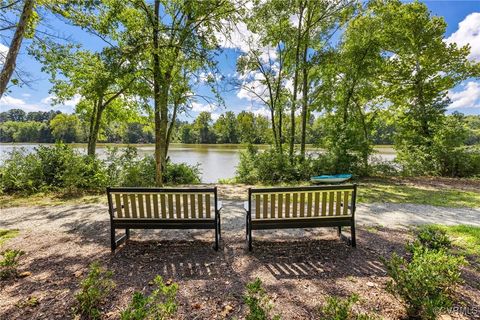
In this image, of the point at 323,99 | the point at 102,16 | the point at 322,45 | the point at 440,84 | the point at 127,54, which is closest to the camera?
the point at 127,54

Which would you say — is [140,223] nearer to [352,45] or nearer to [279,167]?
[279,167]

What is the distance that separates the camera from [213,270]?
320cm

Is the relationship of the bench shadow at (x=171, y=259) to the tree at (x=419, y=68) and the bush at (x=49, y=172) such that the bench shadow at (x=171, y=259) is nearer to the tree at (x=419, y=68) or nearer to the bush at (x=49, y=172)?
the bush at (x=49, y=172)

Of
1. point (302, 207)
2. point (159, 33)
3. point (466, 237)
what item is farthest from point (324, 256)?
point (159, 33)

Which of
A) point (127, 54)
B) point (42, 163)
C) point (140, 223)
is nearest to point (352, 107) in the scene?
point (127, 54)

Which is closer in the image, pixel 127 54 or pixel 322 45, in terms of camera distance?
pixel 127 54

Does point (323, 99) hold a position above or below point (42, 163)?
above

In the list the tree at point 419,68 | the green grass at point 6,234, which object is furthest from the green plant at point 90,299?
the tree at point 419,68

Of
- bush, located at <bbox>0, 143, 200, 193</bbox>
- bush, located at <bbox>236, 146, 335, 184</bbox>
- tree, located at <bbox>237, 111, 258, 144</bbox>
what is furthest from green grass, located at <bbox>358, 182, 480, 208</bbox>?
bush, located at <bbox>0, 143, 200, 193</bbox>

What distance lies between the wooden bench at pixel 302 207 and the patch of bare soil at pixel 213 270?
0.43 meters

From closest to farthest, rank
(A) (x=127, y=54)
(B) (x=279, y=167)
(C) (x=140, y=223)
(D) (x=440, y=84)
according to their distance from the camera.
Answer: (C) (x=140, y=223) → (A) (x=127, y=54) → (B) (x=279, y=167) → (D) (x=440, y=84)

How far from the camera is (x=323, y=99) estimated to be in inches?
543

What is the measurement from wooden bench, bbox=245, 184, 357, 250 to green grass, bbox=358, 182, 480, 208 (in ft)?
12.8

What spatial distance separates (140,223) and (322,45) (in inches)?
500
